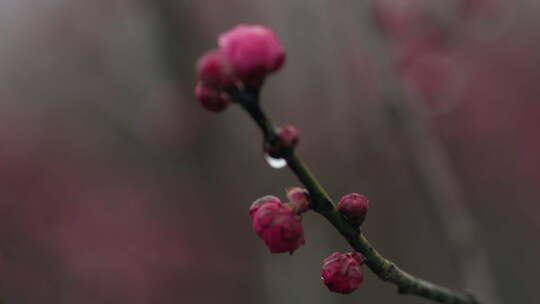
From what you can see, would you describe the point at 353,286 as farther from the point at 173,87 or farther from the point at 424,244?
the point at 424,244

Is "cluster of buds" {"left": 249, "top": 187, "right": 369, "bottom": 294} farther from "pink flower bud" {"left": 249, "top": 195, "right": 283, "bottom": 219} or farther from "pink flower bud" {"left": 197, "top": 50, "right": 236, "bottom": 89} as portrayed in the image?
"pink flower bud" {"left": 197, "top": 50, "right": 236, "bottom": 89}

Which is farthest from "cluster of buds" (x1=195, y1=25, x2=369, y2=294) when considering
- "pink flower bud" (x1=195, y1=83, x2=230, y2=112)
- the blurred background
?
the blurred background

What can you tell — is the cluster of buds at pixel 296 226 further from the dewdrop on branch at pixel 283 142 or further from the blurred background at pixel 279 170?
the blurred background at pixel 279 170

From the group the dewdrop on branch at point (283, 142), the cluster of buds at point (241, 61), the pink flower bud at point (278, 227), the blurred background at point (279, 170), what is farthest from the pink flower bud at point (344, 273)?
the blurred background at point (279, 170)

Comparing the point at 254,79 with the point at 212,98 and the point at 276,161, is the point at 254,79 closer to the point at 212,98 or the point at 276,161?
the point at 212,98

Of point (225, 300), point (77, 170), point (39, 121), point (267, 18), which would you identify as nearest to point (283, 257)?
point (225, 300)

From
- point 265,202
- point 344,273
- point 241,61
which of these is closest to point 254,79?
point 241,61
